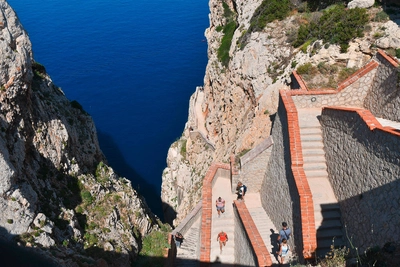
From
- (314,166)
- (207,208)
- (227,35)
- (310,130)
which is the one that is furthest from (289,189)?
(227,35)

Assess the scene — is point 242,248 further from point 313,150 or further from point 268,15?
point 268,15

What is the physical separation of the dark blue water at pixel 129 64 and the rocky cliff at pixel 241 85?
908 cm

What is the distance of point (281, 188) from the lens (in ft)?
45.8

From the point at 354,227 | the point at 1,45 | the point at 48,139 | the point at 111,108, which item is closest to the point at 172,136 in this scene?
the point at 111,108

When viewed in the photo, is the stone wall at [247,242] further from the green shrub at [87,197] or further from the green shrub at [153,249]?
the green shrub at [87,197]

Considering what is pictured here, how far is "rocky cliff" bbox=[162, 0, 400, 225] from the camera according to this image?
17.2 metres

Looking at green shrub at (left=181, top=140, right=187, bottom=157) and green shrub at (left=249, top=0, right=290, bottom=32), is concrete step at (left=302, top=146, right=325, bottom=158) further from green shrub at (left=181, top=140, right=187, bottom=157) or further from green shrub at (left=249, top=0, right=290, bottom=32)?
green shrub at (left=181, top=140, right=187, bottom=157)

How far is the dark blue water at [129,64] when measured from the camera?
46531 millimetres

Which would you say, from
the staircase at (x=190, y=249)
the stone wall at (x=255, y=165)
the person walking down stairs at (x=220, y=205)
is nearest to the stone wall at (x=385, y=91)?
the stone wall at (x=255, y=165)

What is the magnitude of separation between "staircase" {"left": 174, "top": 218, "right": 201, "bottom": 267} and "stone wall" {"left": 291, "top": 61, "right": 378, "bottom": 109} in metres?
7.48

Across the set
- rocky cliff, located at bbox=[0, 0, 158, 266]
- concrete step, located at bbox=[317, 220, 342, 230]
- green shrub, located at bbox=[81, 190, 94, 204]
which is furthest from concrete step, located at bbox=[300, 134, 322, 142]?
green shrub, located at bbox=[81, 190, 94, 204]

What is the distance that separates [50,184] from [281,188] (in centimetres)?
1080

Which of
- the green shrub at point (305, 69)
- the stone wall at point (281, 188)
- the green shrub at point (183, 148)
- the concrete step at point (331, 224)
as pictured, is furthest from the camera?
the green shrub at point (183, 148)

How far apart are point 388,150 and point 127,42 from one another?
224 ft
